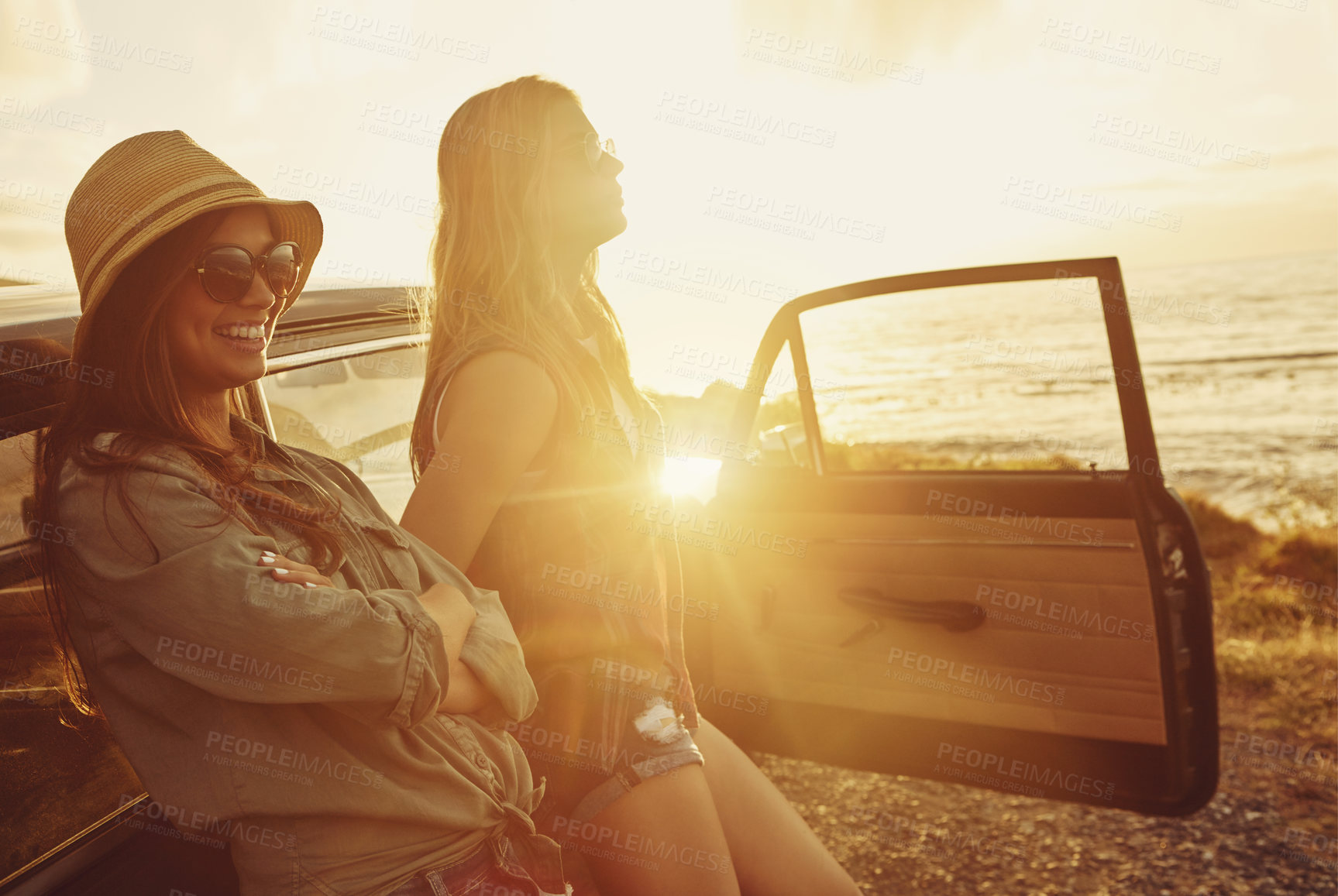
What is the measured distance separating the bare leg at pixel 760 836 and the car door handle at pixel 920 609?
2.83 ft

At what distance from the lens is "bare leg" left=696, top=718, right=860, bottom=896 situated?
1672 millimetres

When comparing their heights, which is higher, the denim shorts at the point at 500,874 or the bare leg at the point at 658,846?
the denim shorts at the point at 500,874

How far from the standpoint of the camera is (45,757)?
45.0 inches

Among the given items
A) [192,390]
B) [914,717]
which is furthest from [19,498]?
[914,717]

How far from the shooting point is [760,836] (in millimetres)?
1693

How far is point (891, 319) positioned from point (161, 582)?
195 ft

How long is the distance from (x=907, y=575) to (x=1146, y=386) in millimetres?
6248

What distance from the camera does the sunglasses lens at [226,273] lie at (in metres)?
1.17
